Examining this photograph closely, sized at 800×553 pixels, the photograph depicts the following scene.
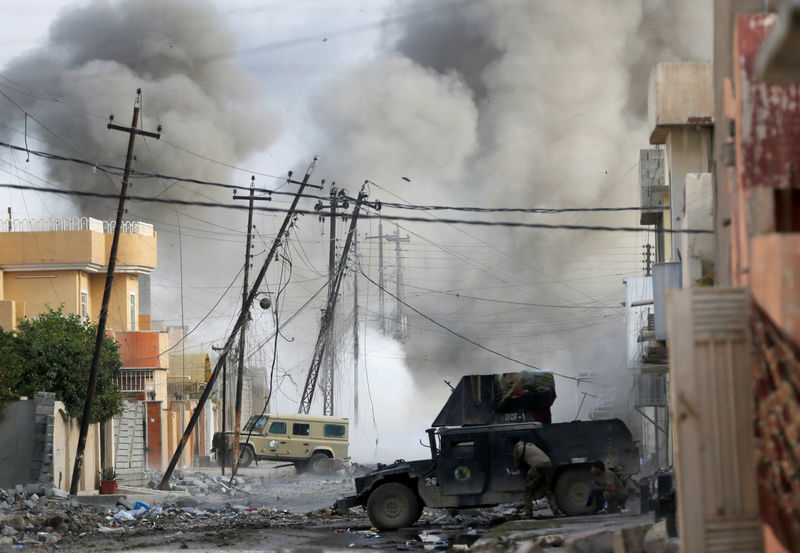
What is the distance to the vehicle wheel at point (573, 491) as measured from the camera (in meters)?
17.2

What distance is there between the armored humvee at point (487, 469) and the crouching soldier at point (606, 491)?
220 mm

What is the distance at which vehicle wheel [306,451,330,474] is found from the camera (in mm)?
38153

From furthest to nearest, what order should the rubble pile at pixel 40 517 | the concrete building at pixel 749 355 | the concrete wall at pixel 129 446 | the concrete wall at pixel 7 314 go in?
the concrete wall at pixel 7 314 < the concrete wall at pixel 129 446 < the rubble pile at pixel 40 517 < the concrete building at pixel 749 355

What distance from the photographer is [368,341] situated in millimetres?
58344

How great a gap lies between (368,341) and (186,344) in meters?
9.09

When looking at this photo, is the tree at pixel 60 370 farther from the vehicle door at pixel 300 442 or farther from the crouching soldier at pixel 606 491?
the crouching soldier at pixel 606 491

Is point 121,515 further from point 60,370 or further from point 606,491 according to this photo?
point 60,370

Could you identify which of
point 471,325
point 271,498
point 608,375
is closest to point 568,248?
point 471,325

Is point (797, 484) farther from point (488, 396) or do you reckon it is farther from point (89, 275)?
point (89, 275)

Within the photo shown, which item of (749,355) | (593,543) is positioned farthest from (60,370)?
(749,355)

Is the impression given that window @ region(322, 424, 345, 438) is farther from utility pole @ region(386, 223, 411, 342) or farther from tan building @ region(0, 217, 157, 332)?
utility pole @ region(386, 223, 411, 342)

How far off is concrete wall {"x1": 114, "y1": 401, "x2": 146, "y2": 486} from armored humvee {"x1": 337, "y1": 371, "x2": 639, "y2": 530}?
1709 cm

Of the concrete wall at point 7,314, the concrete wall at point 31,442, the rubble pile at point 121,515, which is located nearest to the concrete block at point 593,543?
the rubble pile at point 121,515

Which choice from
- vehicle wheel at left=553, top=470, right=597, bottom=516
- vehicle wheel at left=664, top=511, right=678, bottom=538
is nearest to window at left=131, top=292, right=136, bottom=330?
vehicle wheel at left=553, top=470, right=597, bottom=516
